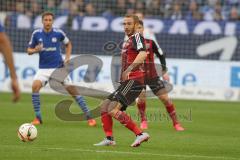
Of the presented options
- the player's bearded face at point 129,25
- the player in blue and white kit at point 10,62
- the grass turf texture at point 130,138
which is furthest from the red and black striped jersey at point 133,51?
the player in blue and white kit at point 10,62

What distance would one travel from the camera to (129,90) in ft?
39.3

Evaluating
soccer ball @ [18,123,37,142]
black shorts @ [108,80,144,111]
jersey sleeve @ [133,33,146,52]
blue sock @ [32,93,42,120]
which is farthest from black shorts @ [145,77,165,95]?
soccer ball @ [18,123,37,142]

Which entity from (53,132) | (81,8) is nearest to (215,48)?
(81,8)

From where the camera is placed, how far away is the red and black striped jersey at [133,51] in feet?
39.3

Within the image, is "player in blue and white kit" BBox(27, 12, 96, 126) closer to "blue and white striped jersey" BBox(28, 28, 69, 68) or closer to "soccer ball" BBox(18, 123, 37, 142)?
"blue and white striped jersey" BBox(28, 28, 69, 68)

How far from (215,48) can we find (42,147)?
49.7 feet

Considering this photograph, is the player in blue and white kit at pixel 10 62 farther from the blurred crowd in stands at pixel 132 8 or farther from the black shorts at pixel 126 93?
the blurred crowd in stands at pixel 132 8

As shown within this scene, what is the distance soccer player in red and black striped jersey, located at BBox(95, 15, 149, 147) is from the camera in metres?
11.7

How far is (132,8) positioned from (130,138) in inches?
578

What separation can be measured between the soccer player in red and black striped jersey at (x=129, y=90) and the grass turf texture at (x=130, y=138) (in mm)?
294

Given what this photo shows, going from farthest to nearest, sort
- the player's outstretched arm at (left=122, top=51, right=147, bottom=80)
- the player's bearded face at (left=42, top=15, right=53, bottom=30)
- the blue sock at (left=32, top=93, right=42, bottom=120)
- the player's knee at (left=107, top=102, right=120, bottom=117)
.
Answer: the player's bearded face at (left=42, top=15, right=53, bottom=30) < the blue sock at (left=32, top=93, right=42, bottom=120) < the player's outstretched arm at (left=122, top=51, right=147, bottom=80) < the player's knee at (left=107, top=102, right=120, bottom=117)

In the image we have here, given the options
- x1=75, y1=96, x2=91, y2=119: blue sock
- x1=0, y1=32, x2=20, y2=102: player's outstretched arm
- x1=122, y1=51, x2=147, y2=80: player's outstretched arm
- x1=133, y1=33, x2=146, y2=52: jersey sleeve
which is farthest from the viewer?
x1=75, y1=96, x2=91, y2=119: blue sock

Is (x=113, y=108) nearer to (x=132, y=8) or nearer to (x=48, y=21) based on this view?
(x=48, y=21)

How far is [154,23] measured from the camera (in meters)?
26.7
